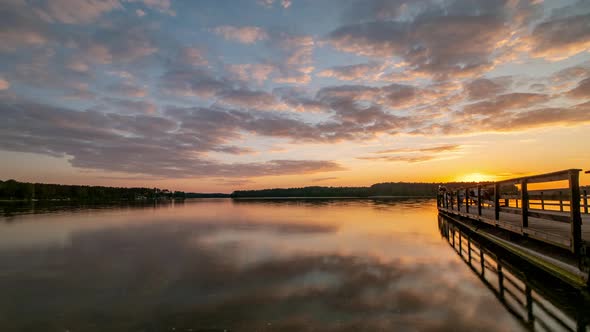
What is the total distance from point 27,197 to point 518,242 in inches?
7049

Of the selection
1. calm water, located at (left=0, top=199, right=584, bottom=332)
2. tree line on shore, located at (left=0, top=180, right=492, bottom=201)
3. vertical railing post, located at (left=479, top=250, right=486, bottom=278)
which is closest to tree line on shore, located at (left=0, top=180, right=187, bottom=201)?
tree line on shore, located at (left=0, top=180, right=492, bottom=201)

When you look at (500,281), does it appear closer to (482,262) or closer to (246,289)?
(482,262)

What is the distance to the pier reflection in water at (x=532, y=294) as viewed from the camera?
20.5ft

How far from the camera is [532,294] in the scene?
7816mm

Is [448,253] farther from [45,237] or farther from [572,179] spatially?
[45,237]

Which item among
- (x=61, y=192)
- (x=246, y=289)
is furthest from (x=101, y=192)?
(x=246, y=289)

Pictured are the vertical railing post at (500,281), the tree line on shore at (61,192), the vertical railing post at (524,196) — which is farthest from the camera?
the tree line on shore at (61,192)

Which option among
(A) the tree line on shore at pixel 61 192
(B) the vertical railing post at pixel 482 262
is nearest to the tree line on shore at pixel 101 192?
(A) the tree line on shore at pixel 61 192

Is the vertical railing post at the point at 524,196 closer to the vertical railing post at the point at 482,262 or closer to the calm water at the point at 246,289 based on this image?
the vertical railing post at the point at 482,262

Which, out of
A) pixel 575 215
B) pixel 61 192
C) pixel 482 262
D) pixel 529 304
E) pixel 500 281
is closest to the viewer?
pixel 575 215

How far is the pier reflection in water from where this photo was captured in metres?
6.25

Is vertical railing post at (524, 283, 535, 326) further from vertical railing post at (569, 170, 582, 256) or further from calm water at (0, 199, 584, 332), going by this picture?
vertical railing post at (569, 170, 582, 256)

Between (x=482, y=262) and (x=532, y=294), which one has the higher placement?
(x=532, y=294)

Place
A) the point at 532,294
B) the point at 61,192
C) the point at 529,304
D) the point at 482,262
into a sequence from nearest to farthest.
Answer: the point at 529,304 < the point at 532,294 < the point at 482,262 < the point at 61,192
